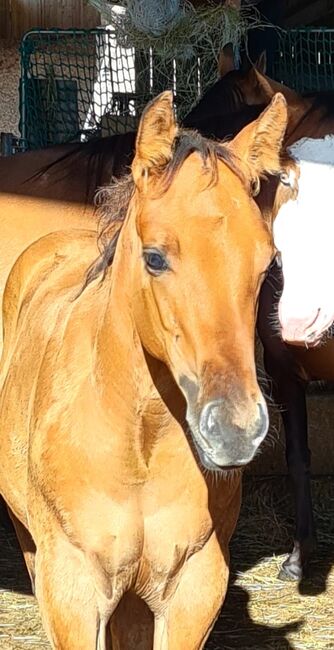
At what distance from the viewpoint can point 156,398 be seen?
8.02 feet

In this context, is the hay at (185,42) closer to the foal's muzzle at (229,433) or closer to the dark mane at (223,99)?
the dark mane at (223,99)

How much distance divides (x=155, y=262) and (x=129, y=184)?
0.39 m

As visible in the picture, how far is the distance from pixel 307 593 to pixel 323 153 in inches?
65.1

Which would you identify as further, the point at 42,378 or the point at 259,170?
the point at 42,378

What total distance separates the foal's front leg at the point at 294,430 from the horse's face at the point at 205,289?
6.94ft

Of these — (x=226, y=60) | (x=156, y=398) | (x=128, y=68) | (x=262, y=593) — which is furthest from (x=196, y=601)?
(x=128, y=68)

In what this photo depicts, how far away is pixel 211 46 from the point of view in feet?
20.0

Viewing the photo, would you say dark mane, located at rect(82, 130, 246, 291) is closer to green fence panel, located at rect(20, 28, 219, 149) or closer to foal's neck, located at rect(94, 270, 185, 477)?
foal's neck, located at rect(94, 270, 185, 477)

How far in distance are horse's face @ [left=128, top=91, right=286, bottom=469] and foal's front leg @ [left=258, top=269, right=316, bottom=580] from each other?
2116mm

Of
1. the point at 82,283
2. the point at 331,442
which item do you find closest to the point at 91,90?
the point at 331,442

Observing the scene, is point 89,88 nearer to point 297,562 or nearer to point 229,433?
point 297,562

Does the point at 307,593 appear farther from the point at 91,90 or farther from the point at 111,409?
the point at 91,90

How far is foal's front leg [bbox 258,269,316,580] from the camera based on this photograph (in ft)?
14.5

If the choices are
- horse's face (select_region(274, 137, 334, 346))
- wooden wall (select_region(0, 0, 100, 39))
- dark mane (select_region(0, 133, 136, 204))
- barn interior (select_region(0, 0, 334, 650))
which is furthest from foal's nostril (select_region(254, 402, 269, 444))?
wooden wall (select_region(0, 0, 100, 39))
